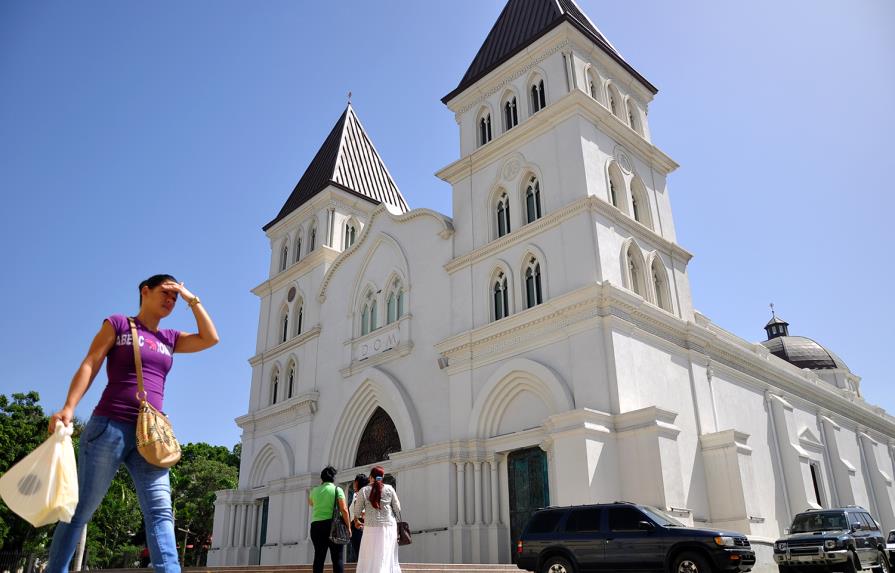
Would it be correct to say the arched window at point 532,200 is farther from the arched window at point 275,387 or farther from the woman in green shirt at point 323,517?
the arched window at point 275,387

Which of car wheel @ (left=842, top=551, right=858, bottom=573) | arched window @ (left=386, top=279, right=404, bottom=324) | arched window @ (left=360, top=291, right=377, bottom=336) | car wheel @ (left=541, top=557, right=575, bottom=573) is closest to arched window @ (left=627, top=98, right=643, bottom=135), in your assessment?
arched window @ (left=386, top=279, right=404, bottom=324)

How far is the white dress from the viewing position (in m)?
9.76

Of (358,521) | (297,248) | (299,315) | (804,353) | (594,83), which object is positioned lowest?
(358,521)

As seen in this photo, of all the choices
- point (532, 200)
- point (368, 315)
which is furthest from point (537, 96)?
point (368, 315)

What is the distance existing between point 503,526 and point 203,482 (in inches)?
1482

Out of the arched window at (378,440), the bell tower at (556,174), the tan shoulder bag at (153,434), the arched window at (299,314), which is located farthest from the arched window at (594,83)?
the tan shoulder bag at (153,434)

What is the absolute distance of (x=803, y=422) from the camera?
27.7 m

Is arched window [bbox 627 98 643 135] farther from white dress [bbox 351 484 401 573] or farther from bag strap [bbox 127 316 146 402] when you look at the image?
bag strap [bbox 127 316 146 402]

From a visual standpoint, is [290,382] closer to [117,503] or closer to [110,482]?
[117,503]

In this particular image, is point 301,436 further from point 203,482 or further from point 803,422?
point 203,482

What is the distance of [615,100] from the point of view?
24.9 m

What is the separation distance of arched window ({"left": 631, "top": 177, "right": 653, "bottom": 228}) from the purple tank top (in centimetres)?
2065

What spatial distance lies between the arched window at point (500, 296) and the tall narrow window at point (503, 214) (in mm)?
1565

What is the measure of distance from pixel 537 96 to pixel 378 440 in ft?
43.5
